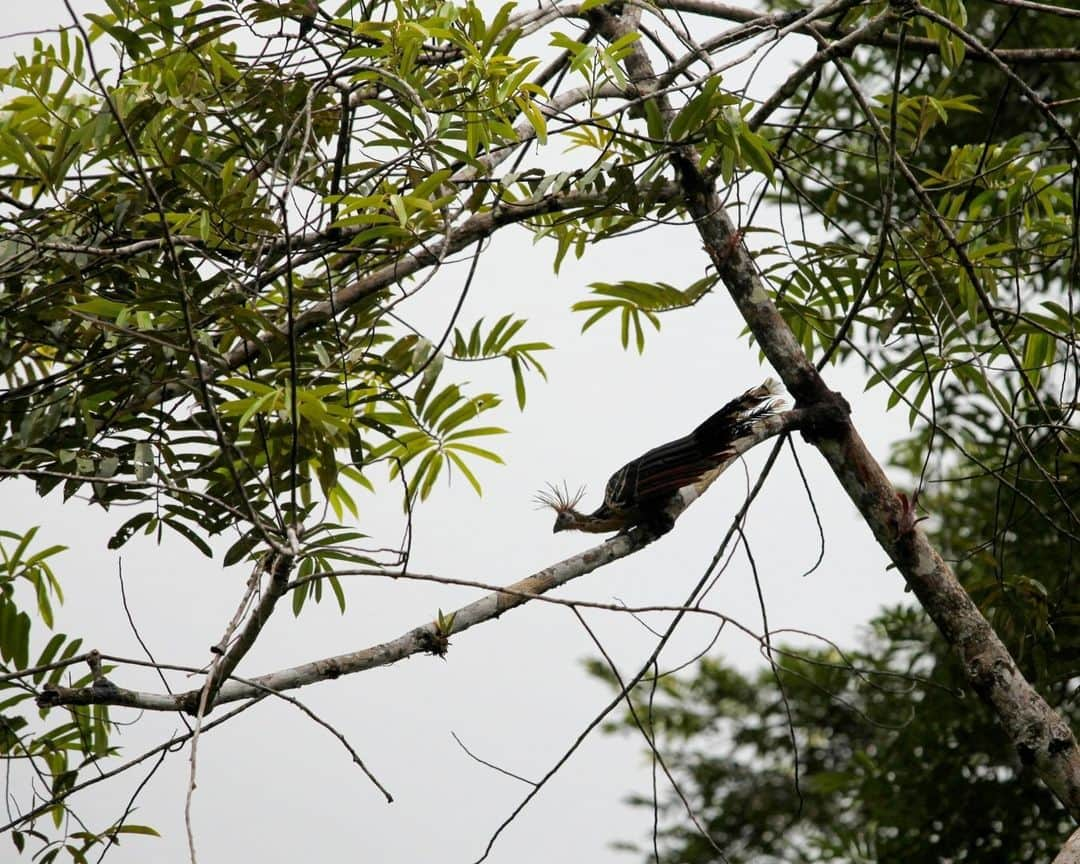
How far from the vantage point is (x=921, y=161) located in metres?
3.97

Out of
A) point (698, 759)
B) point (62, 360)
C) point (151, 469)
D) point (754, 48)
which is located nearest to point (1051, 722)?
point (754, 48)

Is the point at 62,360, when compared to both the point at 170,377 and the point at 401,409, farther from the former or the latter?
the point at 401,409

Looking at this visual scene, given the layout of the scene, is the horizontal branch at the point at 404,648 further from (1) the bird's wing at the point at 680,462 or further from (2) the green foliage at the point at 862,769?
(2) the green foliage at the point at 862,769

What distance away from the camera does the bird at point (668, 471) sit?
173 cm

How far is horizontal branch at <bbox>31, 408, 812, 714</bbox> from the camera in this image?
1.29 meters

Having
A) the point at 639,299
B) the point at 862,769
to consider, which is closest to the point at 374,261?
the point at 639,299

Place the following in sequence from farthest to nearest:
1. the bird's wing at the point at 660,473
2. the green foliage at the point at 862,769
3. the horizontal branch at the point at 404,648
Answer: the green foliage at the point at 862,769
the bird's wing at the point at 660,473
the horizontal branch at the point at 404,648

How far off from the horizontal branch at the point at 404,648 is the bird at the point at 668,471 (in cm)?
2

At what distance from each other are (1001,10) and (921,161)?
0.66 metres

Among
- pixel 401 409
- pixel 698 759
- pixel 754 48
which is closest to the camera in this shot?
pixel 754 48

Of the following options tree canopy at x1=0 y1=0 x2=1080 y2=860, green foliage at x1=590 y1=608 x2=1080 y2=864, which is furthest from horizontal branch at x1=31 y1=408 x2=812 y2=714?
green foliage at x1=590 y1=608 x2=1080 y2=864

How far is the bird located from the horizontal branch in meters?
0.02

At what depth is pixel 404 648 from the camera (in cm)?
150

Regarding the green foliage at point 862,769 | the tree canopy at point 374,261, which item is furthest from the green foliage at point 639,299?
the green foliage at point 862,769
